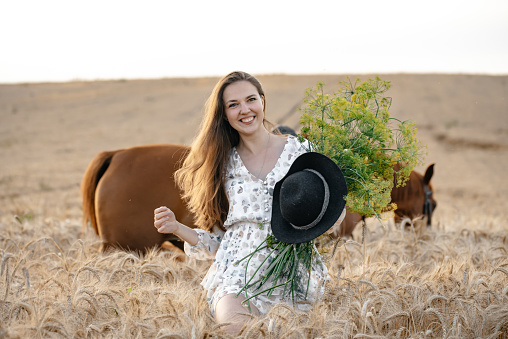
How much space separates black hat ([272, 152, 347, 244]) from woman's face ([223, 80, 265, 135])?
49cm

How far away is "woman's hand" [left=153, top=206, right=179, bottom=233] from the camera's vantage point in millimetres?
2973

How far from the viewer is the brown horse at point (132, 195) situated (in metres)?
4.55

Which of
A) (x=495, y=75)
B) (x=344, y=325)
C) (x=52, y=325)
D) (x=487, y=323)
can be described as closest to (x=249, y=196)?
(x=344, y=325)

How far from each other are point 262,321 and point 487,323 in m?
1.27

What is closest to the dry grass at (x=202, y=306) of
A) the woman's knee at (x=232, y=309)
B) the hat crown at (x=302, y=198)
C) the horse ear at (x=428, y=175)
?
the woman's knee at (x=232, y=309)

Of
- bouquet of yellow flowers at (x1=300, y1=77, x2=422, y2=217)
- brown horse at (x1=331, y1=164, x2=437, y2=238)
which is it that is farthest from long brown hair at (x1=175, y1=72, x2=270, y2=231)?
brown horse at (x1=331, y1=164, x2=437, y2=238)

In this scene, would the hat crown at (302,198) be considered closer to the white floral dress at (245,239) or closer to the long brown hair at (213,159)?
the white floral dress at (245,239)


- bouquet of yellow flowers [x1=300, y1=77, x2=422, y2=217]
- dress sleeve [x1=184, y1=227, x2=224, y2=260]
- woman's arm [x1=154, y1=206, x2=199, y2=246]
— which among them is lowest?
dress sleeve [x1=184, y1=227, x2=224, y2=260]

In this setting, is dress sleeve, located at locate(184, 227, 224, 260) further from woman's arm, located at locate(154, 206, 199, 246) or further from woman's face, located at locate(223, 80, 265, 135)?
woman's face, located at locate(223, 80, 265, 135)

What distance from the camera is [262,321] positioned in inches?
90.5

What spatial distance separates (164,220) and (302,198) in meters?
0.90

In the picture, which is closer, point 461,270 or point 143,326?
point 143,326

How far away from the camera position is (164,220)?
299 centimetres

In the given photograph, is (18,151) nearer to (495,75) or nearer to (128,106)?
(128,106)
